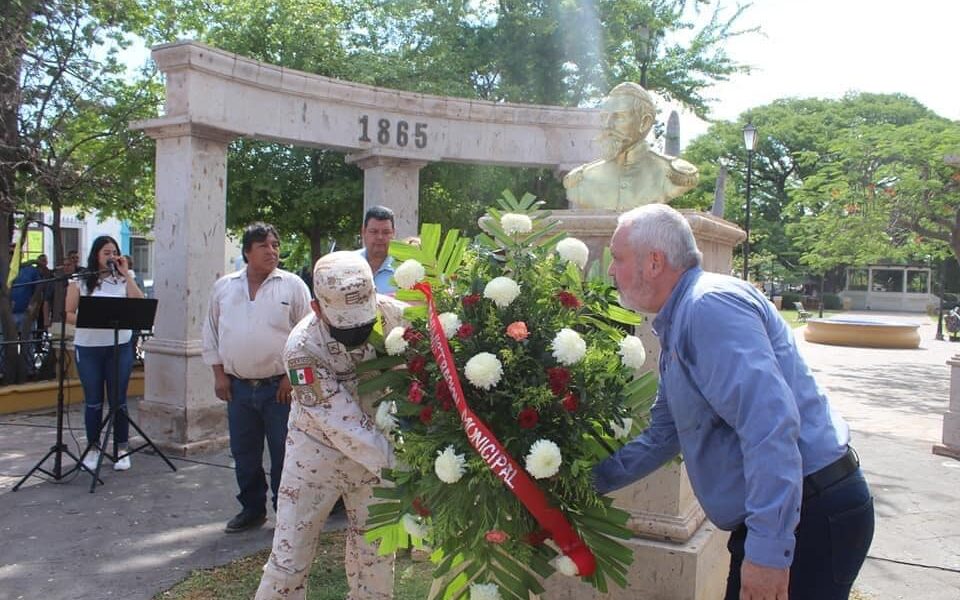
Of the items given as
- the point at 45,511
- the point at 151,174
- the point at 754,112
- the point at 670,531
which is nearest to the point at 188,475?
the point at 45,511

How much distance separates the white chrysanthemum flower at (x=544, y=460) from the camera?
A: 82.0 inches

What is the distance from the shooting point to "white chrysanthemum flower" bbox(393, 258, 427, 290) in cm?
243

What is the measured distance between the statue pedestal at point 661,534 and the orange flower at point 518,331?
50.0 inches

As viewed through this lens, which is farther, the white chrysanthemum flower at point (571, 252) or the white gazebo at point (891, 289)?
the white gazebo at point (891, 289)

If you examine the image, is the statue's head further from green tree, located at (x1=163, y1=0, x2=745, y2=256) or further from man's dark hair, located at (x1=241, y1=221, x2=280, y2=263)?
green tree, located at (x1=163, y1=0, x2=745, y2=256)

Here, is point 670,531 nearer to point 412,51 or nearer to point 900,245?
point 412,51

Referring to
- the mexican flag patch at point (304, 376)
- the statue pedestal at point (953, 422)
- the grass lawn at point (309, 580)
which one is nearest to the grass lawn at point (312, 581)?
the grass lawn at point (309, 580)

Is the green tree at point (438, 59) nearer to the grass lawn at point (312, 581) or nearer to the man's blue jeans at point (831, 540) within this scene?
the grass lawn at point (312, 581)

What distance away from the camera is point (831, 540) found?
199 cm

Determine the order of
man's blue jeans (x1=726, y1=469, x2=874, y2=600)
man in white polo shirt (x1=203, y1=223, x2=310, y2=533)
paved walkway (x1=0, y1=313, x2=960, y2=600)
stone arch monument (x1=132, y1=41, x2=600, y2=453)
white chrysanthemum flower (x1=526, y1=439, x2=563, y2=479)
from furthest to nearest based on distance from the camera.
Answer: stone arch monument (x1=132, y1=41, x2=600, y2=453)
man in white polo shirt (x1=203, y1=223, x2=310, y2=533)
paved walkway (x1=0, y1=313, x2=960, y2=600)
white chrysanthemum flower (x1=526, y1=439, x2=563, y2=479)
man's blue jeans (x1=726, y1=469, x2=874, y2=600)

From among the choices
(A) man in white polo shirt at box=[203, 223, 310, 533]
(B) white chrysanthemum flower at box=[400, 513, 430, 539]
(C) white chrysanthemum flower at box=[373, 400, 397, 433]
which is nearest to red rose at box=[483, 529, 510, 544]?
(B) white chrysanthemum flower at box=[400, 513, 430, 539]

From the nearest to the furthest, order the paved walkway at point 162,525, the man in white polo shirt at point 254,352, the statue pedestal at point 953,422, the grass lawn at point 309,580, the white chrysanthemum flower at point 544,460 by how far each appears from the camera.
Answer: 1. the white chrysanthemum flower at point 544,460
2. the grass lawn at point 309,580
3. the paved walkway at point 162,525
4. the man in white polo shirt at point 254,352
5. the statue pedestal at point 953,422

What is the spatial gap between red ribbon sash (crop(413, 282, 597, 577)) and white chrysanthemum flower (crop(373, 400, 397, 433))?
1.05 ft

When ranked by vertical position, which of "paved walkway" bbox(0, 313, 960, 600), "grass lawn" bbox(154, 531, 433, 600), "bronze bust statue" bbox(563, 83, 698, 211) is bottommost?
"paved walkway" bbox(0, 313, 960, 600)
